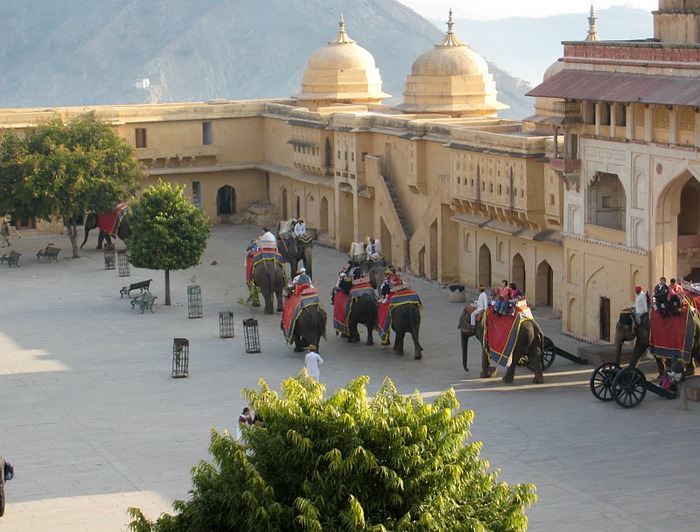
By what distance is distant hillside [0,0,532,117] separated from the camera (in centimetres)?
14275

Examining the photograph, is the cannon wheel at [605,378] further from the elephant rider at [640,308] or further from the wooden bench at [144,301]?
the wooden bench at [144,301]

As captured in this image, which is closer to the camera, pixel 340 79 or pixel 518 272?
pixel 518 272

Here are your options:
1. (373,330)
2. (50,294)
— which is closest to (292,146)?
(50,294)

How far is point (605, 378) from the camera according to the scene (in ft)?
77.7

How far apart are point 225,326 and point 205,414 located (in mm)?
6661

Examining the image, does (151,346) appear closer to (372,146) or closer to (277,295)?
(277,295)

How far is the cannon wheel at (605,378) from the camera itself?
23.6 m

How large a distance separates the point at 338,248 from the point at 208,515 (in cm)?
2890

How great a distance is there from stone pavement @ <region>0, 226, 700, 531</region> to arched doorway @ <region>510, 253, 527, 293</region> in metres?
1.26

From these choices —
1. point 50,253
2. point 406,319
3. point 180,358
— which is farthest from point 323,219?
point 180,358

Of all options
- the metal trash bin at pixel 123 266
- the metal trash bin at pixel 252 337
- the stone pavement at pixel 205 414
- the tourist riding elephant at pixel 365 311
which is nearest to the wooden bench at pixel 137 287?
the stone pavement at pixel 205 414

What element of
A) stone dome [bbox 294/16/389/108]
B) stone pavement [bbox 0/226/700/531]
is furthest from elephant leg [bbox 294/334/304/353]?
stone dome [bbox 294/16/389/108]

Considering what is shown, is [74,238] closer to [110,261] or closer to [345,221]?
[110,261]

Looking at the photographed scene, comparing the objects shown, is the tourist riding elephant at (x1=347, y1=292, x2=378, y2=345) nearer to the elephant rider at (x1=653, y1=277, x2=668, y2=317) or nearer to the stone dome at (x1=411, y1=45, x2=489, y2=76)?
the elephant rider at (x1=653, y1=277, x2=668, y2=317)
